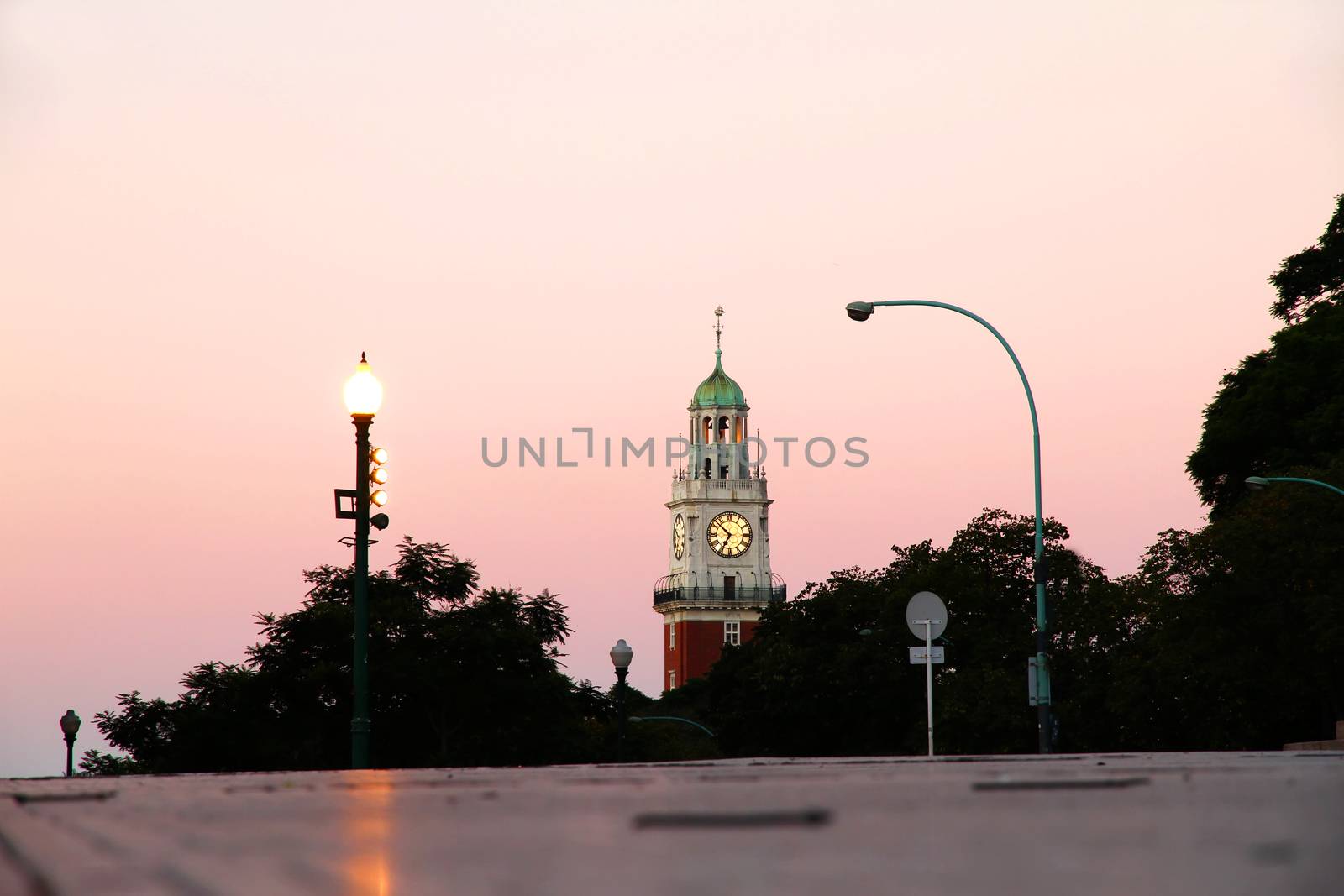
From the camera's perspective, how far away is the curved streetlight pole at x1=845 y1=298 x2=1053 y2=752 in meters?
31.4

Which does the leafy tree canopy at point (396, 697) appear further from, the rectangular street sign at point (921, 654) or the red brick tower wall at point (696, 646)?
the red brick tower wall at point (696, 646)

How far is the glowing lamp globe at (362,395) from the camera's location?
876 inches

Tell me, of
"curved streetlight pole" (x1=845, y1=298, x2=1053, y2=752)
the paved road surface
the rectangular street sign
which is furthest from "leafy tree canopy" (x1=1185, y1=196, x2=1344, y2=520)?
the paved road surface

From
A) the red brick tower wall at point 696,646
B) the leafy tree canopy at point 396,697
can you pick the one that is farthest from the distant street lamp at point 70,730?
the red brick tower wall at point 696,646

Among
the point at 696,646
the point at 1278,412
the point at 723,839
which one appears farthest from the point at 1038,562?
the point at 696,646

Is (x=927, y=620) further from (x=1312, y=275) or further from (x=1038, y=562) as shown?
(x=1312, y=275)

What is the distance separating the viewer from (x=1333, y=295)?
2313 inches

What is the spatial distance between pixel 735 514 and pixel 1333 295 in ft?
396

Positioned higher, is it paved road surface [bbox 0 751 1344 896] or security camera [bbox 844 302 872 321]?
security camera [bbox 844 302 872 321]

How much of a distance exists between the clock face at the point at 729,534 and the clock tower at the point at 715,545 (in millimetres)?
75

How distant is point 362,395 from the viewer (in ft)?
73.0

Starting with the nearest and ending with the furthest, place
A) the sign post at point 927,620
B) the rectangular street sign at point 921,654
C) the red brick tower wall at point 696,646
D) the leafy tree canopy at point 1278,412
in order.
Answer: the sign post at point 927,620, the rectangular street sign at point 921,654, the leafy tree canopy at point 1278,412, the red brick tower wall at point 696,646

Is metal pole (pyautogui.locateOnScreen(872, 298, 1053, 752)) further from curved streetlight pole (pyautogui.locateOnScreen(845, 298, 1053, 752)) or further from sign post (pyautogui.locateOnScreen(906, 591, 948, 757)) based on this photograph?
sign post (pyautogui.locateOnScreen(906, 591, 948, 757))

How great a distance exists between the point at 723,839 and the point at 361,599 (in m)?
18.0
